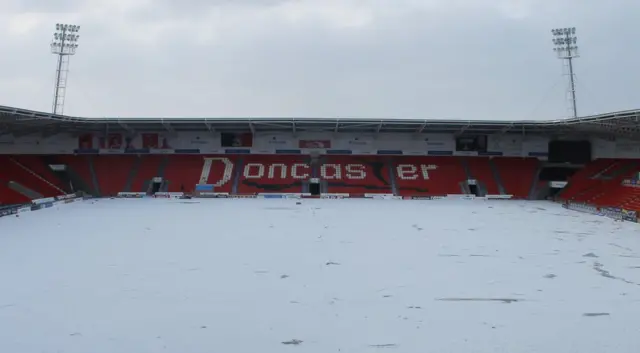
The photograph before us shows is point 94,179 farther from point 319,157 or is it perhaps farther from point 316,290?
point 316,290

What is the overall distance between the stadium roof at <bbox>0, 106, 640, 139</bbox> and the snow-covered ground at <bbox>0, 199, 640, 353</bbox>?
17633mm

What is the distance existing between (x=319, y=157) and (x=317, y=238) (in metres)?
25.3

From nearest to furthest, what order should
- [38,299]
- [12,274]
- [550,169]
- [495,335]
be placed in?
[495,335] → [38,299] → [12,274] → [550,169]

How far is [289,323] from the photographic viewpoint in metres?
6.67

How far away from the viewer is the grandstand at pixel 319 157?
34688 millimetres

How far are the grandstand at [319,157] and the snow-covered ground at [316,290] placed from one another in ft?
62.3

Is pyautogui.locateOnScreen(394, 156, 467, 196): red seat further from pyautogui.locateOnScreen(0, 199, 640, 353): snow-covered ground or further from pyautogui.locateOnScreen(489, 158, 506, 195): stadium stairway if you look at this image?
pyautogui.locateOnScreen(0, 199, 640, 353): snow-covered ground

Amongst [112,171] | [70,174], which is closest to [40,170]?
[70,174]

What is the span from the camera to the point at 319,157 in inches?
1575

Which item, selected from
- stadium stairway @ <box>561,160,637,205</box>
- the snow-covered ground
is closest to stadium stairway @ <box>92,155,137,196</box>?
the snow-covered ground

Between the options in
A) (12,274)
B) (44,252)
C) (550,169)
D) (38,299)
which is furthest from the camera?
(550,169)

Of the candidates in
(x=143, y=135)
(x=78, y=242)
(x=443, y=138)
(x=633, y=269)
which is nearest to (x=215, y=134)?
(x=143, y=135)

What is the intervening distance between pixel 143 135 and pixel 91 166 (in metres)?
5.16

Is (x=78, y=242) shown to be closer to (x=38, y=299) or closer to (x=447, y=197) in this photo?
(x=38, y=299)
